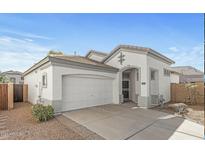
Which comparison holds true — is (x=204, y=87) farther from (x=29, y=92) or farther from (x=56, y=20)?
(x=29, y=92)

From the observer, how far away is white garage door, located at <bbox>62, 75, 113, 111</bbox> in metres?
8.95

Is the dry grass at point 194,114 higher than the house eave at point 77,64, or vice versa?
the house eave at point 77,64

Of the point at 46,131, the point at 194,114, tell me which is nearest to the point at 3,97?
the point at 46,131

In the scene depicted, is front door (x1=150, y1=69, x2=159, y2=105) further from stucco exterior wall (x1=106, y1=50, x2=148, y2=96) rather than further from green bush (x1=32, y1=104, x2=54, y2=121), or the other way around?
green bush (x1=32, y1=104, x2=54, y2=121)

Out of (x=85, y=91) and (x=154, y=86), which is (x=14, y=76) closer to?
(x=85, y=91)

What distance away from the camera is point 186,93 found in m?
14.3

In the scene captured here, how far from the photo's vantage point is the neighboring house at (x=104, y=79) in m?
8.50

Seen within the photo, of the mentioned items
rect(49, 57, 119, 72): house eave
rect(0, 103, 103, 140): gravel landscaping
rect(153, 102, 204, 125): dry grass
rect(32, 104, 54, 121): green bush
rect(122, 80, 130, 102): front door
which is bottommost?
rect(153, 102, 204, 125): dry grass

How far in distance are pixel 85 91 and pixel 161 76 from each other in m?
6.85

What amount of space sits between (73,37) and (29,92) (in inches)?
316

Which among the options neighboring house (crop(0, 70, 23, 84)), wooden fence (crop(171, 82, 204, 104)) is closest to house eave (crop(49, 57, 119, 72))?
wooden fence (crop(171, 82, 204, 104))

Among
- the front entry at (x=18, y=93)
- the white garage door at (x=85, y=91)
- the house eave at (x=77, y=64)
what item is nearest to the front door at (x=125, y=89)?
the white garage door at (x=85, y=91)

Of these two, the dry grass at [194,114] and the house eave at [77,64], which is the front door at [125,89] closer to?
the house eave at [77,64]
